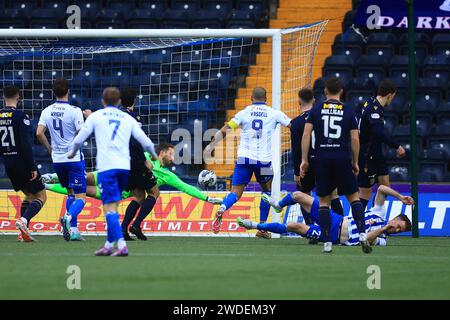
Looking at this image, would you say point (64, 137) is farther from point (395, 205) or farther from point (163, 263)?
point (395, 205)

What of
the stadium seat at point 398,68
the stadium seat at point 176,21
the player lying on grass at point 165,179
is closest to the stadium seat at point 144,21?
the stadium seat at point 176,21

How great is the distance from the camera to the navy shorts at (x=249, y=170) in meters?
15.8

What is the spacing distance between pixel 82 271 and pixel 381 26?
13809mm

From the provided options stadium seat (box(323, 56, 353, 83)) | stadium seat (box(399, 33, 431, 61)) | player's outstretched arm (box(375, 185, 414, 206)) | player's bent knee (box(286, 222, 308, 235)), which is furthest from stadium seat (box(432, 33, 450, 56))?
player's bent knee (box(286, 222, 308, 235))

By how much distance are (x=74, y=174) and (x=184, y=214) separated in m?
2.90

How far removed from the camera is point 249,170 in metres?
16.0

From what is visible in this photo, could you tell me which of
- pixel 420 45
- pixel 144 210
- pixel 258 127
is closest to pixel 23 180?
pixel 144 210

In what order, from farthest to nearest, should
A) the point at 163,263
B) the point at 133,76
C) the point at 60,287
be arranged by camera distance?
the point at 133,76 → the point at 163,263 → the point at 60,287

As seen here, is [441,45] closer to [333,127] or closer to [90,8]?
[90,8]

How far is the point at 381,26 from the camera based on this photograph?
2261 cm

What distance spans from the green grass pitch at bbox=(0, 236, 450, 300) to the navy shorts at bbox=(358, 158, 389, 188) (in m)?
1.31

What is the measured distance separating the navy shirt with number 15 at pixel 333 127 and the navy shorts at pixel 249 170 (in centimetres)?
303

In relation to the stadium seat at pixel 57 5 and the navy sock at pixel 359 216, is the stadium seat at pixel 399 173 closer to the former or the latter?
the navy sock at pixel 359 216
